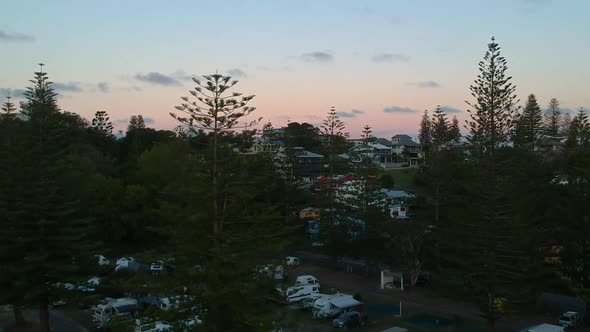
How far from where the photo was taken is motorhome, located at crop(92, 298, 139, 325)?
15639 mm

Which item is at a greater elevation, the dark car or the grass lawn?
the grass lawn

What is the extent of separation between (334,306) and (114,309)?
24.1 ft

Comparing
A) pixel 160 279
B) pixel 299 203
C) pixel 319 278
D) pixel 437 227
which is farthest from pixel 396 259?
pixel 160 279

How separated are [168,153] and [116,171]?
7.27 metres

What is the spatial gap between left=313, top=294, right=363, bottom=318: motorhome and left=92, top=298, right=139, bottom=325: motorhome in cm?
620

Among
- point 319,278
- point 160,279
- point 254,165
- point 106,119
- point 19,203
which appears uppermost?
point 106,119

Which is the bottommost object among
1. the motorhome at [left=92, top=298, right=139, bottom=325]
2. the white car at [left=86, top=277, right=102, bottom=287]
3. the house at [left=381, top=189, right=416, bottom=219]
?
the motorhome at [left=92, top=298, right=139, bottom=325]

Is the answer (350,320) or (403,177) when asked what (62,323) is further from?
(403,177)

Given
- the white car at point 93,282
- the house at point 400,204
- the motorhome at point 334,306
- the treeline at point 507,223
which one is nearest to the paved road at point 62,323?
the white car at point 93,282

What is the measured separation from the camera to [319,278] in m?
22.0

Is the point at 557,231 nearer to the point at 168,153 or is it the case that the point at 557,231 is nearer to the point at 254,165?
the point at 254,165

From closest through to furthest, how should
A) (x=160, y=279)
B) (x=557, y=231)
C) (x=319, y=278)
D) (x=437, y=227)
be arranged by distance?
(x=160, y=279) < (x=557, y=231) < (x=437, y=227) < (x=319, y=278)

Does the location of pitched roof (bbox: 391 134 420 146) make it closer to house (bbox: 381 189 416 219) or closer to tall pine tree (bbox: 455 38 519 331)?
house (bbox: 381 189 416 219)

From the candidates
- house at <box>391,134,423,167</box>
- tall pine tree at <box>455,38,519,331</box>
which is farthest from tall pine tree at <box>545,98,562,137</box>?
tall pine tree at <box>455,38,519,331</box>
